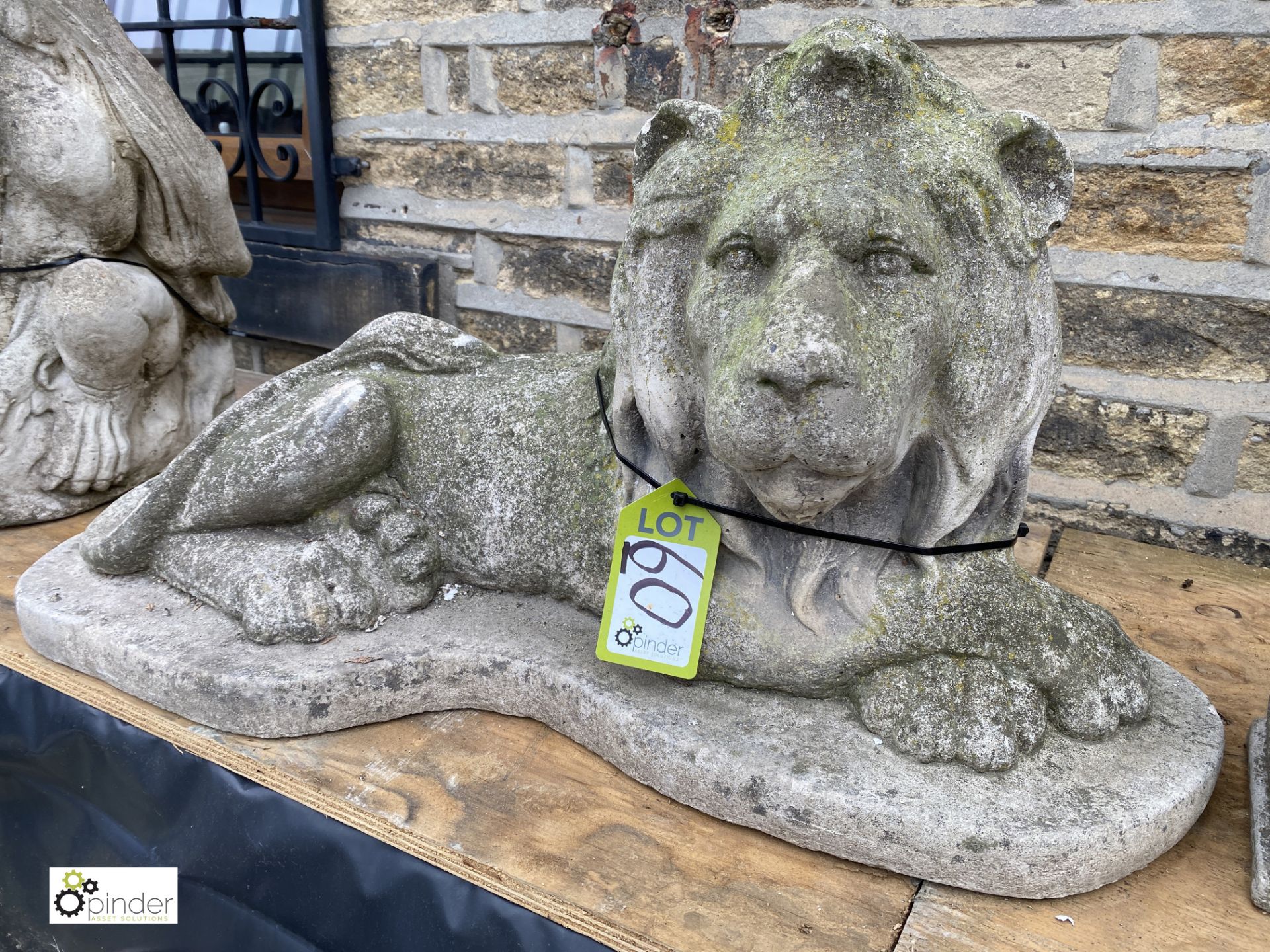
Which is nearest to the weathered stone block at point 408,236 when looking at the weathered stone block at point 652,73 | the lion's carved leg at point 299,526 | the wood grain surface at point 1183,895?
the weathered stone block at point 652,73

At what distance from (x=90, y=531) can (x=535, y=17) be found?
160cm

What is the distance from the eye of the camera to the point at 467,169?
8.58 feet

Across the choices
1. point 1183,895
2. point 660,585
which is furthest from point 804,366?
point 1183,895

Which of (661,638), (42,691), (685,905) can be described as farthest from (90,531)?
(685,905)

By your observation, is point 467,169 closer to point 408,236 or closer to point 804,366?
point 408,236

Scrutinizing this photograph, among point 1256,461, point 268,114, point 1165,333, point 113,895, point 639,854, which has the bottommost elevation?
point 113,895

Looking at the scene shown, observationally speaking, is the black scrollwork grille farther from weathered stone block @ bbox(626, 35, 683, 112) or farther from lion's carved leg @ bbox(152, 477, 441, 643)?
lion's carved leg @ bbox(152, 477, 441, 643)

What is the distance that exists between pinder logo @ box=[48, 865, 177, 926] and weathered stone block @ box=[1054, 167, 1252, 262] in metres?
1.88

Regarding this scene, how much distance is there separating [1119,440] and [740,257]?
4.58 feet

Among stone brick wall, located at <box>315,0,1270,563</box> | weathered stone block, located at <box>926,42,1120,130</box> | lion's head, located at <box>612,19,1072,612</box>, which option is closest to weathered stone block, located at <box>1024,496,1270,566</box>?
stone brick wall, located at <box>315,0,1270,563</box>

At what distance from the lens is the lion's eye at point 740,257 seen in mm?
1007

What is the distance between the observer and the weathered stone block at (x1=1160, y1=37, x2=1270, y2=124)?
173cm

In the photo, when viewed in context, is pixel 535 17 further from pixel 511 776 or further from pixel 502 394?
pixel 511 776

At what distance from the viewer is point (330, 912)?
3.74ft
